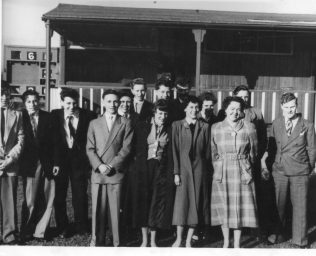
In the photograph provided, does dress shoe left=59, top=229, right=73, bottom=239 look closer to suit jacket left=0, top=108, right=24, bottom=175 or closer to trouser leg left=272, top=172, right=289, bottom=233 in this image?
suit jacket left=0, top=108, right=24, bottom=175

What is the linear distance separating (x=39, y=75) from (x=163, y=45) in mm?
3351

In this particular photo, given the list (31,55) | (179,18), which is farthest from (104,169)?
(31,55)

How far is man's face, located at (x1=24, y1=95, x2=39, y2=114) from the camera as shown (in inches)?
198

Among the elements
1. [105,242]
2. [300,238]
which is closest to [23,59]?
[105,242]

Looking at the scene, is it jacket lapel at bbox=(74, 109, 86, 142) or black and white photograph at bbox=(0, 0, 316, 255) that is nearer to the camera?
black and white photograph at bbox=(0, 0, 316, 255)

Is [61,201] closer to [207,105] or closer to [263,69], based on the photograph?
[207,105]

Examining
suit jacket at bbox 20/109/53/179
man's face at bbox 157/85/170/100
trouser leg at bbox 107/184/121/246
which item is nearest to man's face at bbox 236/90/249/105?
man's face at bbox 157/85/170/100

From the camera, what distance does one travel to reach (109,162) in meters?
4.80

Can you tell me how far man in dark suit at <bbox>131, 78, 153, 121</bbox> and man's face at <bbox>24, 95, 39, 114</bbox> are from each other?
3.51 ft

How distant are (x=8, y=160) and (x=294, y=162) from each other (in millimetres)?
3026

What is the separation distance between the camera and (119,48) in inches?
434

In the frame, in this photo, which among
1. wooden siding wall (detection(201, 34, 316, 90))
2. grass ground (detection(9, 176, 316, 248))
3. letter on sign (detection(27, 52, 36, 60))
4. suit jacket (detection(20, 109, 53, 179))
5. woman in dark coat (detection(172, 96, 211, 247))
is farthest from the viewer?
letter on sign (detection(27, 52, 36, 60))

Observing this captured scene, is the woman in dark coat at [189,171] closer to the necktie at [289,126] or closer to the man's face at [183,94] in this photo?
the man's face at [183,94]

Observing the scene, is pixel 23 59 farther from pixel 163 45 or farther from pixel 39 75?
pixel 163 45
